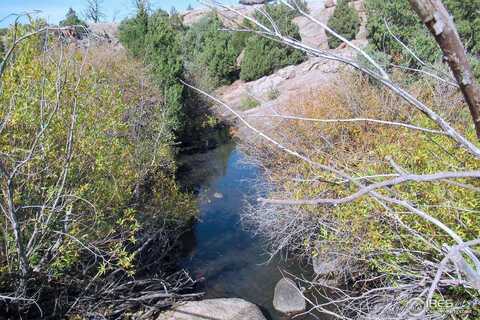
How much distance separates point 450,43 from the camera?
3.41 ft

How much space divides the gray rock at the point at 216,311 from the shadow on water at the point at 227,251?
2.21ft

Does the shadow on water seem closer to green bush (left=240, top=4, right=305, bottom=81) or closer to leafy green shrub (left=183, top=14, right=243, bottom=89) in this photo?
leafy green shrub (left=183, top=14, right=243, bottom=89)

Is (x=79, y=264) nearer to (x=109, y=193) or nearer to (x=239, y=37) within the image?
(x=109, y=193)

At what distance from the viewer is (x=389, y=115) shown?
11.8 m

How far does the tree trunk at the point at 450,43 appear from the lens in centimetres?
100

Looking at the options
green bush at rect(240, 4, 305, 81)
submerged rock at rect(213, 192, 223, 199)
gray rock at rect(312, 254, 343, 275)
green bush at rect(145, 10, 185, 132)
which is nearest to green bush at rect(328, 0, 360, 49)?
green bush at rect(240, 4, 305, 81)

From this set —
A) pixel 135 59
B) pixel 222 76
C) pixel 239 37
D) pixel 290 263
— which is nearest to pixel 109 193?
pixel 290 263

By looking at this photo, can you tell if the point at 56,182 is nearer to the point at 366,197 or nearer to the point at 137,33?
the point at 366,197

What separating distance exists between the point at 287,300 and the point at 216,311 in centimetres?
179

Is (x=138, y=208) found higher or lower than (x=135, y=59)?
lower

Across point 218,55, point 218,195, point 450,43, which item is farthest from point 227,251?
point 218,55

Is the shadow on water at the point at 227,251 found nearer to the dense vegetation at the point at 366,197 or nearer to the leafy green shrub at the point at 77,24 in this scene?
the dense vegetation at the point at 366,197

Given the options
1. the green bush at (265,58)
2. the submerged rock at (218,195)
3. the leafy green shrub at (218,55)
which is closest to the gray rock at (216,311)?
the submerged rock at (218,195)

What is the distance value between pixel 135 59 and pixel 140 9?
3.10 m
